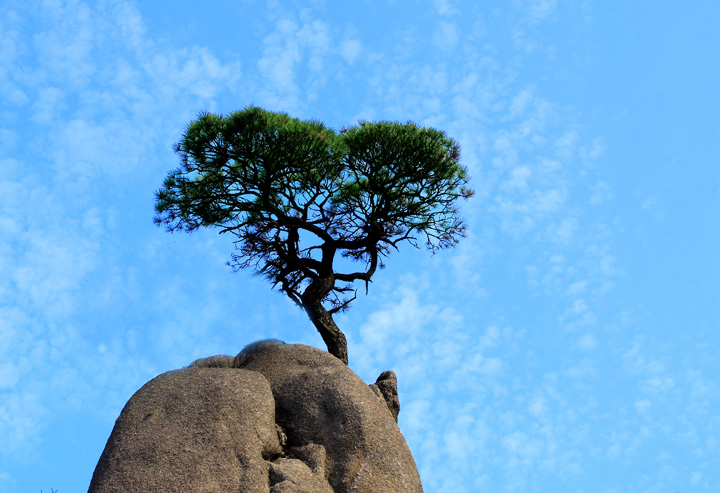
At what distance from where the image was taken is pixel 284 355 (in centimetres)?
1360

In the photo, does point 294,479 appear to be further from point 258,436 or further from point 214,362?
point 214,362

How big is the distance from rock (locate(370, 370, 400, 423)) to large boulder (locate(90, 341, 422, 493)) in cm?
120

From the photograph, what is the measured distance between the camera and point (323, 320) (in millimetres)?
15539

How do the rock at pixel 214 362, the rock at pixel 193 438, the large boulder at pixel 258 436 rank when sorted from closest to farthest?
1. the rock at pixel 193 438
2. the large boulder at pixel 258 436
3. the rock at pixel 214 362

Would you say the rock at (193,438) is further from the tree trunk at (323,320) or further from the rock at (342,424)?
the tree trunk at (323,320)

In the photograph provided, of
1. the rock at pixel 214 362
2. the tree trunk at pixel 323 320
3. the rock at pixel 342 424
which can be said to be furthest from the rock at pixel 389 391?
the rock at pixel 214 362

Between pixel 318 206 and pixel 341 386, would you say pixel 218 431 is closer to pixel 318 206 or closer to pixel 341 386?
pixel 341 386

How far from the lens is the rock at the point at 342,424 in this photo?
11398mm

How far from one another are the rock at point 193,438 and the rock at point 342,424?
19.2 inches

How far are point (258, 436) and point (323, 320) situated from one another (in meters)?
4.58

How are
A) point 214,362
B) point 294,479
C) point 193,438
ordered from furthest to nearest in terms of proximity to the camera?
1. point 214,362
2. point 193,438
3. point 294,479

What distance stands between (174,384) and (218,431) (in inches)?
64.1

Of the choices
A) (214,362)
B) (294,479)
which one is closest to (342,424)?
(294,479)

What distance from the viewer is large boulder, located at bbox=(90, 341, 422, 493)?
34.6 ft
